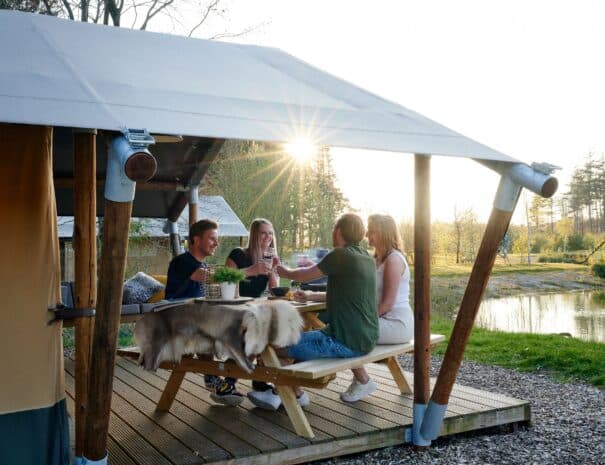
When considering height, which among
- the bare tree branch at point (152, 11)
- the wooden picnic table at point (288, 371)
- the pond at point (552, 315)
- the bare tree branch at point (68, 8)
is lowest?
the pond at point (552, 315)

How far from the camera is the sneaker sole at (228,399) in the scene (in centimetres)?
438

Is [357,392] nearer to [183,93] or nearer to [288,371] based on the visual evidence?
[288,371]

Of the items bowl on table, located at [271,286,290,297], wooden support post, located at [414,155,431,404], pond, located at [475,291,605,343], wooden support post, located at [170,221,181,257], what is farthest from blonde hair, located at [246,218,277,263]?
pond, located at [475,291,605,343]

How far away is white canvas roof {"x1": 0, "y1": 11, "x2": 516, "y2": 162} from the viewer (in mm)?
2701

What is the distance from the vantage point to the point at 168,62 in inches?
146

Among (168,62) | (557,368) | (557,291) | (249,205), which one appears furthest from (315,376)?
(557,291)

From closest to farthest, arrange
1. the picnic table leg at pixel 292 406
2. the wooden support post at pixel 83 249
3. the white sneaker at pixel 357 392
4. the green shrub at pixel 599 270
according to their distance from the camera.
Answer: the wooden support post at pixel 83 249, the picnic table leg at pixel 292 406, the white sneaker at pixel 357 392, the green shrub at pixel 599 270

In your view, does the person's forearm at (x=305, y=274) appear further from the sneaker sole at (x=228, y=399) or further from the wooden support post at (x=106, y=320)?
the wooden support post at (x=106, y=320)

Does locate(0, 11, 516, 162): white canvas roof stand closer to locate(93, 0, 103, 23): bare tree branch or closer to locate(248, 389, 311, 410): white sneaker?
locate(248, 389, 311, 410): white sneaker

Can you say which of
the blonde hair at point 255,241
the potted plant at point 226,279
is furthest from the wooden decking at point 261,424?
the blonde hair at point 255,241

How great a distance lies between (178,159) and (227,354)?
10.9ft

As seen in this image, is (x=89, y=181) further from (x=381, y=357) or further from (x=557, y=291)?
(x=557, y=291)

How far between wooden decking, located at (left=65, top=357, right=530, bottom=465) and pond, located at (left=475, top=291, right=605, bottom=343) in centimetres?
640

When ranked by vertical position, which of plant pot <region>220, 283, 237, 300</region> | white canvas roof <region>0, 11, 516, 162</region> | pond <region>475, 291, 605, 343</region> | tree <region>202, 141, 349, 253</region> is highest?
tree <region>202, 141, 349, 253</region>
